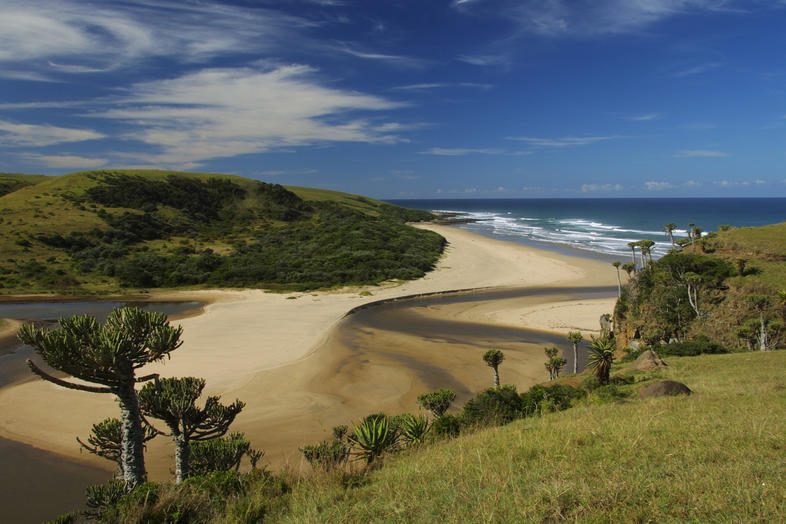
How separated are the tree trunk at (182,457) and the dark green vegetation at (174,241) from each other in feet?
113

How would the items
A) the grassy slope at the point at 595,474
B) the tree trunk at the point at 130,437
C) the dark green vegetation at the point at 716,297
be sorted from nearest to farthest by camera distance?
the grassy slope at the point at 595,474 → the tree trunk at the point at 130,437 → the dark green vegetation at the point at 716,297

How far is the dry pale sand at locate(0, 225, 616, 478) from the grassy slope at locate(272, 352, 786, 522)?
8.69 ft

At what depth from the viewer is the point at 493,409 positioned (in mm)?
11133

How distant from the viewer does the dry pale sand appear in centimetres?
1463

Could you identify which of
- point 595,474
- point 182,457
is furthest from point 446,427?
point 182,457

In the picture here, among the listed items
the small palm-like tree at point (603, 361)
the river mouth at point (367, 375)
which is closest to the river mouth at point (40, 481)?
the river mouth at point (367, 375)

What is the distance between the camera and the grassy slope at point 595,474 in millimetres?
4488

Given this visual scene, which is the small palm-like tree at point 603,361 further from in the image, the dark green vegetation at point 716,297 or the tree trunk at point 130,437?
the tree trunk at point 130,437

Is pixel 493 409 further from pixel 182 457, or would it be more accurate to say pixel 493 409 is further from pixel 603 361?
pixel 182 457

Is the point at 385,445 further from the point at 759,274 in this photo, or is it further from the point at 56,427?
the point at 759,274

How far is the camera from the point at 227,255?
182 feet

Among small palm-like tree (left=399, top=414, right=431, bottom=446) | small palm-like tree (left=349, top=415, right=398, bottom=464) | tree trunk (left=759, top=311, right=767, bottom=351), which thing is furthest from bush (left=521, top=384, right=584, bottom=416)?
tree trunk (left=759, top=311, right=767, bottom=351)

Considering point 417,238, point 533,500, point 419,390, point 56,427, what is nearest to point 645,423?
point 533,500

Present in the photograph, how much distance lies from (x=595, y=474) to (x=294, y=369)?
17167mm
